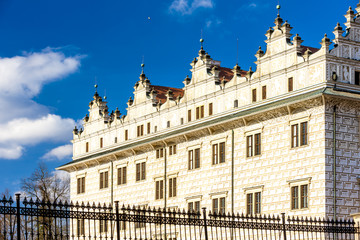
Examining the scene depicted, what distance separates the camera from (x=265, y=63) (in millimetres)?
38781

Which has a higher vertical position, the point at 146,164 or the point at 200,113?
the point at 200,113

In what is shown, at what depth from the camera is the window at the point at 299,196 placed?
1379 inches

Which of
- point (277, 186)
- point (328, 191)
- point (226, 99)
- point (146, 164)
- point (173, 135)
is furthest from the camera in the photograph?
point (146, 164)

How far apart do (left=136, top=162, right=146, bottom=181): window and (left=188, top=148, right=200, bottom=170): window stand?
5.18 meters

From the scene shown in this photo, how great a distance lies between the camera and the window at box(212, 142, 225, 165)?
134 feet

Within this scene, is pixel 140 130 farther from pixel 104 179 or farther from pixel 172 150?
pixel 104 179

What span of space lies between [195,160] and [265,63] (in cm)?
786

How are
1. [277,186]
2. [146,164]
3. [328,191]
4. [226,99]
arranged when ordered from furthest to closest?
[146,164] → [226,99] → [277,186] → [328,191]

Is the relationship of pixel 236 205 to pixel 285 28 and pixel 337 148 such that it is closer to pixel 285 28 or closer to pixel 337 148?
pixel 337 148

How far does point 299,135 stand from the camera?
1415 inches

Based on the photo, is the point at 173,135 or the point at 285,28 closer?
the point at 285,28

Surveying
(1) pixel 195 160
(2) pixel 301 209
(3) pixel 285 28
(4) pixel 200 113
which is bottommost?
(2) pixel 301 209

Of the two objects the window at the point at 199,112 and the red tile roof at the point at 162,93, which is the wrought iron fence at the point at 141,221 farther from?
the red tile roof at the point at 162,93

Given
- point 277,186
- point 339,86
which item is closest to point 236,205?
point 277,186
